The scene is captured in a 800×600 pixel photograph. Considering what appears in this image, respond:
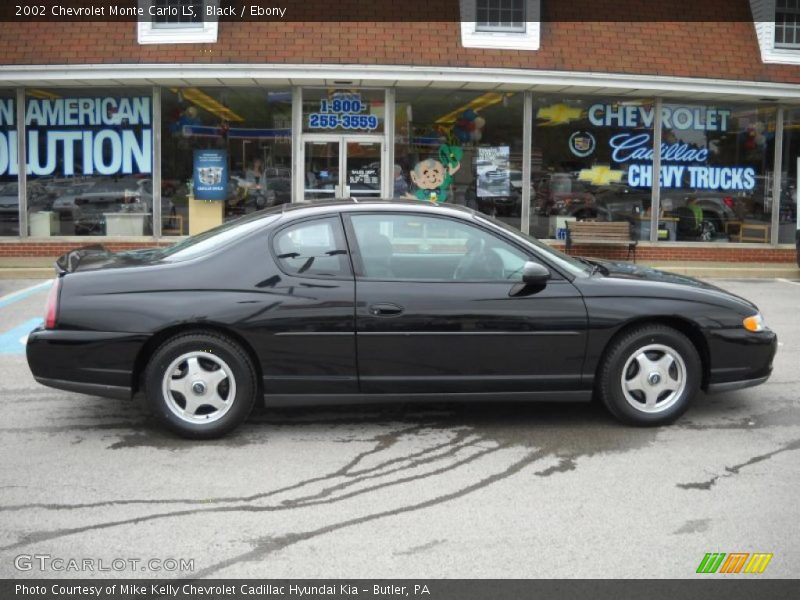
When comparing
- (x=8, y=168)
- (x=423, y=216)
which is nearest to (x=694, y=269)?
(x=423, y=216)

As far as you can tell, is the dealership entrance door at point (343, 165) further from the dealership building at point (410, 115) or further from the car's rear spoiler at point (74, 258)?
the car's rear spoiler at point (74, 258)

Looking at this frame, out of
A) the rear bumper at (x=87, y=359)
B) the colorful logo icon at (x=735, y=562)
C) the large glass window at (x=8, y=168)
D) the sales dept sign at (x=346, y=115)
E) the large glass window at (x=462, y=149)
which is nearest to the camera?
the colorful logo icon at (x=735, y=562)

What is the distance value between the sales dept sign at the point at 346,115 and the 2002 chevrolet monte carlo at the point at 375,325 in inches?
379

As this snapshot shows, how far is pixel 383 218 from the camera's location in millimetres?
5895

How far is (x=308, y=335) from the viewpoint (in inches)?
221

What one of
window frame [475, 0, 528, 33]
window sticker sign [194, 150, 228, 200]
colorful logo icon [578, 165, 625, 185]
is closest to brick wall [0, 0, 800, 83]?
window frame [475, 0, 528, 33]

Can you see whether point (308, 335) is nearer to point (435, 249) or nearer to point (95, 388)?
point (435, 249)

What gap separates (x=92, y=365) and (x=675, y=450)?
143 inches

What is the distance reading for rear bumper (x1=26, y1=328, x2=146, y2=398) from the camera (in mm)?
5535

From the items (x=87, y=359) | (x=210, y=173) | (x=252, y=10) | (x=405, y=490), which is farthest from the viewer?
(x=210, y=173)

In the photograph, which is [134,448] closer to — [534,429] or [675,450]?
[534,429]

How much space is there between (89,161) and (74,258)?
31.1 feet

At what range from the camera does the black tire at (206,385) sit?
18.2ft

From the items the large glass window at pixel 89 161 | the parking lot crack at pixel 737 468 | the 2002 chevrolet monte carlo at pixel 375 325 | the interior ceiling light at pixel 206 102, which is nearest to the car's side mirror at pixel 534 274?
the 2002 chevrolet monte carlo at pixel 375 325
